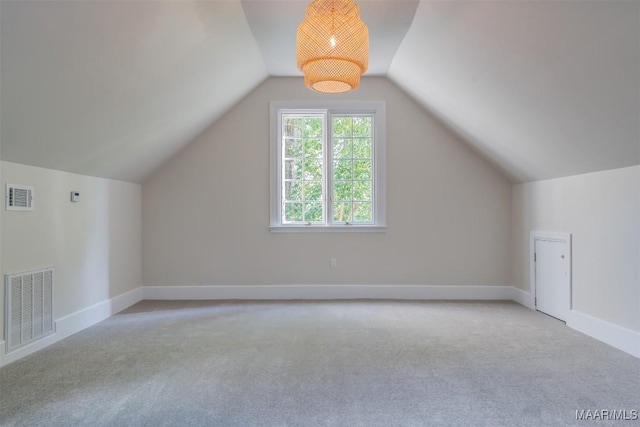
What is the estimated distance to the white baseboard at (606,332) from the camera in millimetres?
2637

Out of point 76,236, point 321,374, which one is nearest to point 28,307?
point 76,236

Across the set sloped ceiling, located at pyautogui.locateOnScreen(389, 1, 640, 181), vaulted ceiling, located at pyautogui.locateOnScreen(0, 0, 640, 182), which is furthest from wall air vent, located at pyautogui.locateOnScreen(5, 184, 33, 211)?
sloped ceiling, located at pyautogui.locateOnScreen(389, 1, 640, 181)

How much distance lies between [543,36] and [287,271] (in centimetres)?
334

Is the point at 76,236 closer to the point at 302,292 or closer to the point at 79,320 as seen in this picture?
the point at 79,320

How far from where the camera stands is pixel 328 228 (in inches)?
175

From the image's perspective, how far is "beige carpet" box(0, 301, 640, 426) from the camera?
189cm

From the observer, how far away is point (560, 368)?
2.41 meters

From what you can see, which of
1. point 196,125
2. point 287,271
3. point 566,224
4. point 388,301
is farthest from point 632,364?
point 196,125

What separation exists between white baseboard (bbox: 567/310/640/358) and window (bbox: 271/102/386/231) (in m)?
2.23

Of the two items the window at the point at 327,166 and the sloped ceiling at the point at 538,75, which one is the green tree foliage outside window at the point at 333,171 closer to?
the window at the point at 327,166

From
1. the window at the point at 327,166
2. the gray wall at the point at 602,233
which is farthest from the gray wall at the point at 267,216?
the gray wall at the point at 602,233

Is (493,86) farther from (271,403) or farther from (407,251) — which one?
(271,403)

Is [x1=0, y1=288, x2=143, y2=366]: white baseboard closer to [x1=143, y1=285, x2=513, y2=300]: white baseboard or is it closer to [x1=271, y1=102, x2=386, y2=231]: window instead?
[x1=143, y1=285, x2=513, y2=300]: white baseboard

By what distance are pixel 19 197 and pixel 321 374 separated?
8.09 ft
